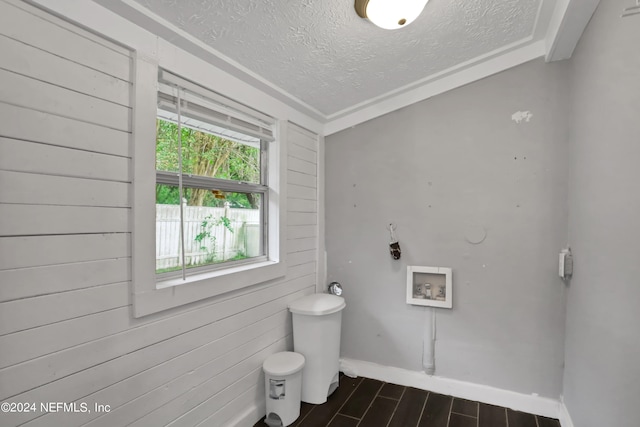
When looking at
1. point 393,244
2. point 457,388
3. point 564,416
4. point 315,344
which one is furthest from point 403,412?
point 393,244

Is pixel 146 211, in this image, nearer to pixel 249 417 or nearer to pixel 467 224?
pixel 249 417

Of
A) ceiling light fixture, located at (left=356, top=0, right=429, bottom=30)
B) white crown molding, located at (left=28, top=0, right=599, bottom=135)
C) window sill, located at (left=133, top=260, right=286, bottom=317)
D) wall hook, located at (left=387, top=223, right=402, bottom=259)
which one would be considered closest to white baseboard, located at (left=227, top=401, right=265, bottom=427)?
window sill, located at (left=133, top=260, right=286, bottom=317)

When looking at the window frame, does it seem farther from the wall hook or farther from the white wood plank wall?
the wall hook

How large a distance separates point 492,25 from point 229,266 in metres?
2.12

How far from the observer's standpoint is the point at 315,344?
7.10 feet

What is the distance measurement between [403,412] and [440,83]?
232 cm

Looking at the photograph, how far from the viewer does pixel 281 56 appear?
1788 millimetres

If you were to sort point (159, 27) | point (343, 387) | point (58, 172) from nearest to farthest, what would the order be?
point (58, 172) → point (159, 27) → point (343, 387)

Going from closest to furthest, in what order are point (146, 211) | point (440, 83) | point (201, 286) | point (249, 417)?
point (146, 211)
point (201, 286)
point (249, 417)
point (440, 83)

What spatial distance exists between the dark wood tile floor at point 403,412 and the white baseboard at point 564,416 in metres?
0.05

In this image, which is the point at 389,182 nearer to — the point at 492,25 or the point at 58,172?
the point at 492,25

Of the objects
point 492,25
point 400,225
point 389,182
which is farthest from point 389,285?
point 492,25

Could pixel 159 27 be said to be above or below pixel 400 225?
above

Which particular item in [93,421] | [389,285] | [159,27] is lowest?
[93,421]
